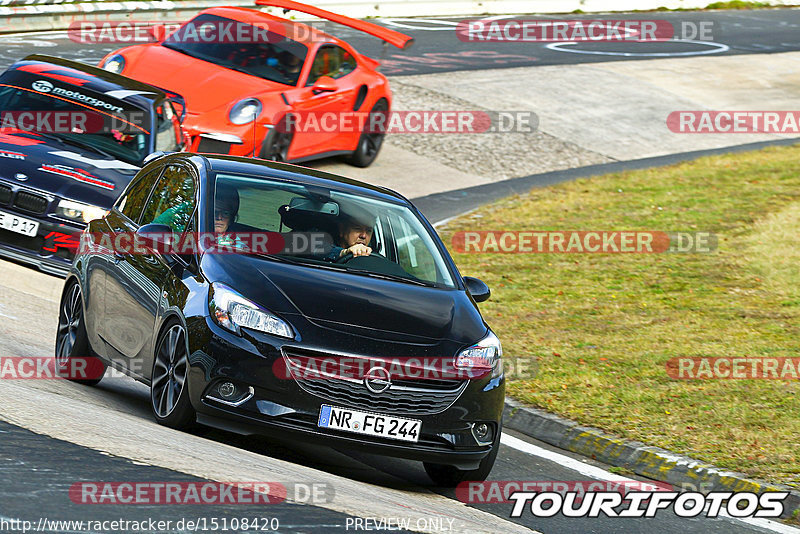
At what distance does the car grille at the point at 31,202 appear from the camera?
11.2 m

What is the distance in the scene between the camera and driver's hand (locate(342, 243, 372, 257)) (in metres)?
7.52

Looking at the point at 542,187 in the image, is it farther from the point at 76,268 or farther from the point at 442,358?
the point at 442,358

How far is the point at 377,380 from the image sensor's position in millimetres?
6418

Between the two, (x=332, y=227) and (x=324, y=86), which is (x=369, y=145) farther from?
(x=332, y=227)

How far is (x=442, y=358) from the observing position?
6.63 m

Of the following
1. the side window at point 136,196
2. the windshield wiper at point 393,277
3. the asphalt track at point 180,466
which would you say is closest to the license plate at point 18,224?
the asphalt track at point 180,466

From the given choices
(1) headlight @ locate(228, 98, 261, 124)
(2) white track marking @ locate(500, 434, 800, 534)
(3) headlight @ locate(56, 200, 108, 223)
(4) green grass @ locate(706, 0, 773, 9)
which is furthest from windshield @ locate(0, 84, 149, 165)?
(4) green grass @ locate(706, 0, 773, 9)

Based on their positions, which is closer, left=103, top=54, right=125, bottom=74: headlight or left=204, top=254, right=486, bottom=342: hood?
left=204, top=254, right=486, bottom=342: hood

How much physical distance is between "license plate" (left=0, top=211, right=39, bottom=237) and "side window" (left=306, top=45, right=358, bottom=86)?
564cm

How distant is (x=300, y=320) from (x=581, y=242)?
858 centimetres

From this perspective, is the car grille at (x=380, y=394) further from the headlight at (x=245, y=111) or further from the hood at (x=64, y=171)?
the headlight at (x=245, y=111)

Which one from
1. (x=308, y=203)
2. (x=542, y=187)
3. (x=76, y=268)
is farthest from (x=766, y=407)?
→ (x=542, y=187)

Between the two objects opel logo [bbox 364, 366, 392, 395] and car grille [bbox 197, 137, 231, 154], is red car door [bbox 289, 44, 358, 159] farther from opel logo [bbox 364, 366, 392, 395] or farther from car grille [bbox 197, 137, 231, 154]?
opel logo [bbox 364, 366, 392, 395]

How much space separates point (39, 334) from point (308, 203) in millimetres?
3005
